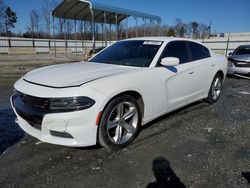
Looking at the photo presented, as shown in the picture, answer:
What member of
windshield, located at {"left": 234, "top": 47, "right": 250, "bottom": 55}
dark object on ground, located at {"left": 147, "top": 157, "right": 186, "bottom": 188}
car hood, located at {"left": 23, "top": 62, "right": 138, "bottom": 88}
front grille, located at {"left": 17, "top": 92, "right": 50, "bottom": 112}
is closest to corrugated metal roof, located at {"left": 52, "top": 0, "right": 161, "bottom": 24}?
Answer: windshield, located at {"left": 234, "top": 47, "right": 250, "bottom": 55}

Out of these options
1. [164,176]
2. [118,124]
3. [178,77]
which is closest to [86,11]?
[178,77]

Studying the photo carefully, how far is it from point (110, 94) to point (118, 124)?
1.85ft

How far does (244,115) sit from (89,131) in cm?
387

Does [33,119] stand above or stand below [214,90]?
above

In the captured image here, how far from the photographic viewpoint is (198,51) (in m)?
5.10

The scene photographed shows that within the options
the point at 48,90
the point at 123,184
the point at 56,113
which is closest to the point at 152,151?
the point at 123,184

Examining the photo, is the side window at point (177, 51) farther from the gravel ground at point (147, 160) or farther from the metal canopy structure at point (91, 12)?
the metal canopy structure at point (91, 12)

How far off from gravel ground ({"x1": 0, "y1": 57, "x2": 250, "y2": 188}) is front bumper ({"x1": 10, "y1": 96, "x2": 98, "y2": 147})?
1.10 ft

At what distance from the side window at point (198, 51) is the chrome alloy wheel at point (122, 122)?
212cm

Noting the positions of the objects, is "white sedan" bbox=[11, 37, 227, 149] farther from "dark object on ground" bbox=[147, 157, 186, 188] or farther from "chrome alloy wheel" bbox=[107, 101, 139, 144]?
"dark object on ground" bbox=[147, 157, 186, 188]

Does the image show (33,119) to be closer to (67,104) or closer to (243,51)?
(67,104)

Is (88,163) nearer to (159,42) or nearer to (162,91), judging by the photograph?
(162,91)

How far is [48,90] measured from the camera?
286 cm

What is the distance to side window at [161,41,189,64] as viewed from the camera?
4168 mm
